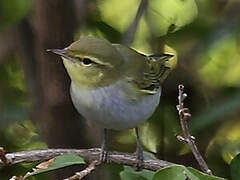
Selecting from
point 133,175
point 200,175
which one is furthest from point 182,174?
point 133,175

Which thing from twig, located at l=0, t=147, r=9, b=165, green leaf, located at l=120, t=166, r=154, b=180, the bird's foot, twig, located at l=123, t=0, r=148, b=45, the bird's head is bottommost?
the bird's foot

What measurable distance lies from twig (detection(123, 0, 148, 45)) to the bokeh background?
0.06 ft

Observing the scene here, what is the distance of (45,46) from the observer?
2.38 meters

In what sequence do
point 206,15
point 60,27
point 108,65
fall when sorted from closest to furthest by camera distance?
1. point 108,65
2. point 60,27
3. point 206,15

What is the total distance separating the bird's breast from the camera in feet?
6.77

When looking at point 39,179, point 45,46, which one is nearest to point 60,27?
point 45,46

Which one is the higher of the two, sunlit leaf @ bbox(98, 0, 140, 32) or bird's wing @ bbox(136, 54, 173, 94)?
sunlit leaf @ bbox(98, 0, 140, 32)

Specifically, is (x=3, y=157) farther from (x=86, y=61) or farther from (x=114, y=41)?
(x=114, y=41)

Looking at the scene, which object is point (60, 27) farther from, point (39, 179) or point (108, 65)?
point (39, 179)

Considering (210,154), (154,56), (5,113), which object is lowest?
(210,154)

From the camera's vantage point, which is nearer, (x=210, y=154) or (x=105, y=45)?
(x=105, y=45)

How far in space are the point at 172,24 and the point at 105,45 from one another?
51 cm

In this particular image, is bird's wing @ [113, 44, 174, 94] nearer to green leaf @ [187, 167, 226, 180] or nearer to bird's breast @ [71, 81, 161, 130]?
bird's breast @ [71, 81, 161, 130]

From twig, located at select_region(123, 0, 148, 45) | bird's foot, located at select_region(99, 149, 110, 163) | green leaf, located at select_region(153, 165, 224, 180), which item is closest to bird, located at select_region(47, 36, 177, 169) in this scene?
twig, located at select_region(123, 0, 148, 45)
